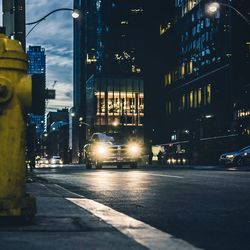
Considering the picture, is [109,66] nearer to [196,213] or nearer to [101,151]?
[101,151]

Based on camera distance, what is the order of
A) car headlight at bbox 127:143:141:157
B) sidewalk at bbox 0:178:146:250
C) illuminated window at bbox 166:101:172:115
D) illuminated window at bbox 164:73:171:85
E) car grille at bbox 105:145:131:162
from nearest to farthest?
sidewalk at bbox 0:178:146:250 → car grille at bbox 105:145:131:162 → car headlight at bbox 127:143:141:157 → illuminated window at bbox 166:101:172:115 → illuminated window at bbox 164:73:171:85

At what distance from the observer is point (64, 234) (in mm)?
5488

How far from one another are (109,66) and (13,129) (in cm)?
13381

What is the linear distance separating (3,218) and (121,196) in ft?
16.9

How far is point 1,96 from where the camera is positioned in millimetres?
6000

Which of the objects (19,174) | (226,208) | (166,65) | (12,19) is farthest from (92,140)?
(166,65)

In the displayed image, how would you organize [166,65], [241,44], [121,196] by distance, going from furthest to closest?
1. [166,65]
2. [241,44]
3. [121,196]

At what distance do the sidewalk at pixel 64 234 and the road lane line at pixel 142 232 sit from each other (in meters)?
0.10

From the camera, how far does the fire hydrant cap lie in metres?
6.10

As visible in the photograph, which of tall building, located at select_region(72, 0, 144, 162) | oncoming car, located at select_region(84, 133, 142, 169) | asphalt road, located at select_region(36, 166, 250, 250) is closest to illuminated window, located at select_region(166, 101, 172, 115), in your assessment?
tall building, located at select_region(72, 0, 144, 162)

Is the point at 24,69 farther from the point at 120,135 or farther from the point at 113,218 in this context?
the point at 120,135

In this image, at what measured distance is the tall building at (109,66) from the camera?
4882 inches

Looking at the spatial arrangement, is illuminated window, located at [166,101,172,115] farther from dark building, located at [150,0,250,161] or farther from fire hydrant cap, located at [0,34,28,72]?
fire hydrant cap, located at [0,34,28,72]

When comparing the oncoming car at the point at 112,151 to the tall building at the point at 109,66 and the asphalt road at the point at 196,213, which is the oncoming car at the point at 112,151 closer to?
the asphalt road at the point at 196,213
